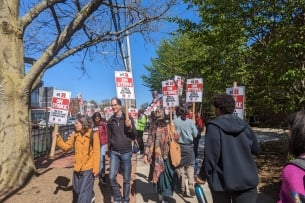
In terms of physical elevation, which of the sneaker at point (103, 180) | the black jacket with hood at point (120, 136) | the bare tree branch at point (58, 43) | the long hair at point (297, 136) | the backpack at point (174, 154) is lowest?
the sneaker at point (103, 180)

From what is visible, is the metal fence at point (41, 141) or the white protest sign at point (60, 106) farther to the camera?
the metal fence at point (41, 141)

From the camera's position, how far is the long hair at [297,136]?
2367 millimetres

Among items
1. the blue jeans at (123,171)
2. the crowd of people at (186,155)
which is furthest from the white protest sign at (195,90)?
the blue jeans at (123,171)

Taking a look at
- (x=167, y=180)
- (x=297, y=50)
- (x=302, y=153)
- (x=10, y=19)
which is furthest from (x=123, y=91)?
(x=302, y=153)

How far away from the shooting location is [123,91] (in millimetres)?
9305

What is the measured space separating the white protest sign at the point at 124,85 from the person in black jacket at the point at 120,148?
1.54 meters

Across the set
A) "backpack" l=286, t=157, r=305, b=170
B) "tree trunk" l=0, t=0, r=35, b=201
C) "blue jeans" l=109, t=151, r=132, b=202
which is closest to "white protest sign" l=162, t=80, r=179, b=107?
"tree trunk" l=0, t=0, r=35, b=201

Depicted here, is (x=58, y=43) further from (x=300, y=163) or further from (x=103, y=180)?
(x=300, y=163)

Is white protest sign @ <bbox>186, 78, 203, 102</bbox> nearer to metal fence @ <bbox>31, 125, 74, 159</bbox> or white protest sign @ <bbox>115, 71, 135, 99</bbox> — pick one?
white protest sign @ <bbox>115, 71, 135, 99</bbox>

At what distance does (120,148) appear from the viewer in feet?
24.8

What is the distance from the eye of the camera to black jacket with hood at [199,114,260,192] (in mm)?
4332

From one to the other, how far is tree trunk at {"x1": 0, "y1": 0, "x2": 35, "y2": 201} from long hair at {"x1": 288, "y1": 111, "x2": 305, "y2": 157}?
8.31 meters

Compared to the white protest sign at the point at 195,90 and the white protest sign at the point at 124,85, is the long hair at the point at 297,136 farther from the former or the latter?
the white protest sign at the point at 195,90

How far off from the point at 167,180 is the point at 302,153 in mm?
5271
